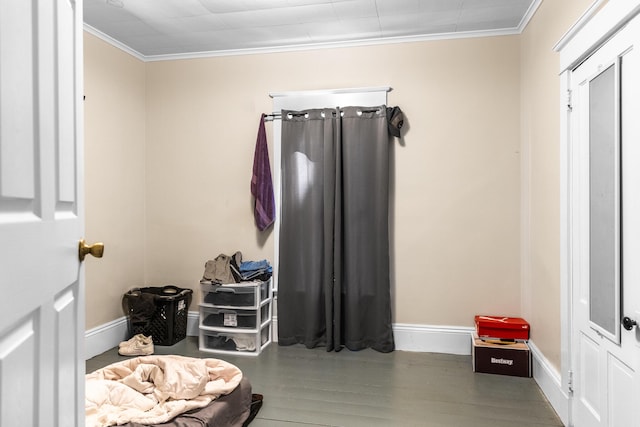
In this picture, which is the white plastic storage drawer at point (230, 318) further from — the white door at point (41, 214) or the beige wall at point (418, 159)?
the white door at point (41, 214)

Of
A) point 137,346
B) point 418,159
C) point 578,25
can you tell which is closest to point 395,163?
point 418,159

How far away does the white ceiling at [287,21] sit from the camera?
308cm

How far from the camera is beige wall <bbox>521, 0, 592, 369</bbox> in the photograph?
2.58m

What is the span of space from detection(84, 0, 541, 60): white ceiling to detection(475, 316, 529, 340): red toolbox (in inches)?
91.8

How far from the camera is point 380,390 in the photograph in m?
2.85

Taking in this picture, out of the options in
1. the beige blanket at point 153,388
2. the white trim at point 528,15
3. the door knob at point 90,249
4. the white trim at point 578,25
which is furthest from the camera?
the white trim at point 528,15

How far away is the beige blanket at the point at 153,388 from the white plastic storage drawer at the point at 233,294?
94cm

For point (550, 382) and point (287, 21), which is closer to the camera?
point (550, 382)

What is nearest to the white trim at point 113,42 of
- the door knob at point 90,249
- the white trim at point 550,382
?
the door knob at point 90,249

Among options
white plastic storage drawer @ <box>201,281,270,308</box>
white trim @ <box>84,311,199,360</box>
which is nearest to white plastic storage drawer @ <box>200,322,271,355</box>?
white plastic storage drawer @ <box>201,281,270,308</box>

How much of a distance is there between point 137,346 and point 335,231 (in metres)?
1.93

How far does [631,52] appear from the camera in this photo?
5.60 feet

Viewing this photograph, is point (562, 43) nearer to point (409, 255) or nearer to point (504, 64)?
point (504, 64)

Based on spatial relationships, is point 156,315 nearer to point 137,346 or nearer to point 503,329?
point 137,346
